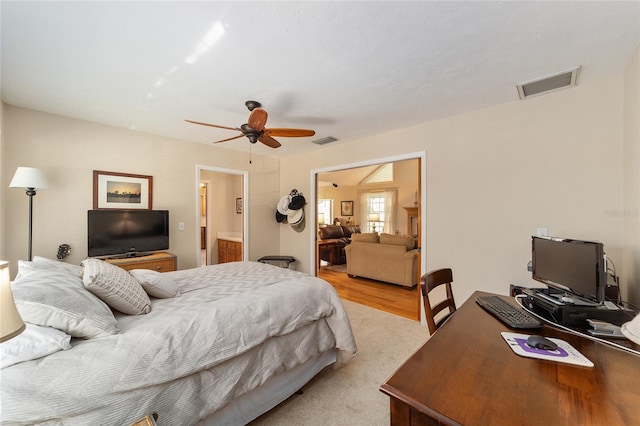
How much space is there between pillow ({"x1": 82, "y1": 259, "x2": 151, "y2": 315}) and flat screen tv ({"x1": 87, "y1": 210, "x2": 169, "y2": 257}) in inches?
71.8

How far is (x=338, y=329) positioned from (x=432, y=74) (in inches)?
88.7

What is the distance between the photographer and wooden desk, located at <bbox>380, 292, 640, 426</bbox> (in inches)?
28.5

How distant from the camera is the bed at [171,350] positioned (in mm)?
983

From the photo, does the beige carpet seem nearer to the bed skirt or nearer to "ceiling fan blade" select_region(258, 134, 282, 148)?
the bed skirt

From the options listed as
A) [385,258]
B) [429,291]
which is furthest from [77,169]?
[385,258]

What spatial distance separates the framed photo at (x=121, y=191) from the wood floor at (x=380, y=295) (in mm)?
3324

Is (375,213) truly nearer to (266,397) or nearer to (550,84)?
(550,84)

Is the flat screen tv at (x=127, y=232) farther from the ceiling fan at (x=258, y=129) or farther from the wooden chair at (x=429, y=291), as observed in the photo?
the wooden chair at (x=429, y=291)

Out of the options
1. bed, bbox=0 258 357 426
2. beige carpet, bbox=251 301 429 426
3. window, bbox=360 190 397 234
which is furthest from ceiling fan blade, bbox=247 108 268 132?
window, bbox=360 190 397 234

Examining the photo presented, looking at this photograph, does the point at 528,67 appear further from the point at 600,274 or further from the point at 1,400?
the point at 1,400

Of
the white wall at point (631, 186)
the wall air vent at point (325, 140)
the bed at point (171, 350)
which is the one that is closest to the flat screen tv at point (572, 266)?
the white wall at point (631, 186)

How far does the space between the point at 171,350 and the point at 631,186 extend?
3249 mm

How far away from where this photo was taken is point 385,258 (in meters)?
4.76

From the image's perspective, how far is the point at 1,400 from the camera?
2.82ft
